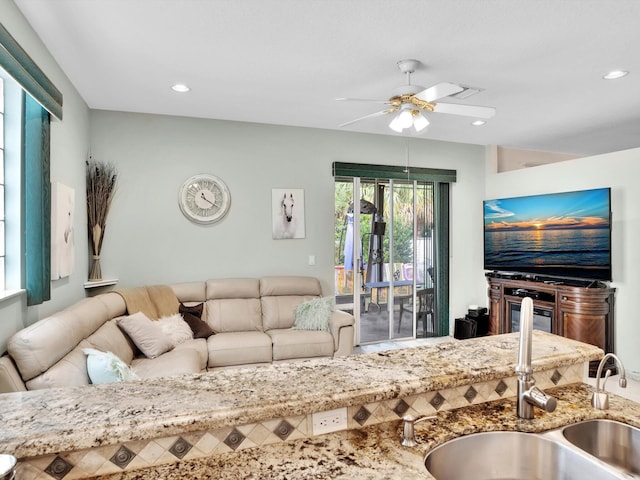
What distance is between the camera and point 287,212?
4.75 meters

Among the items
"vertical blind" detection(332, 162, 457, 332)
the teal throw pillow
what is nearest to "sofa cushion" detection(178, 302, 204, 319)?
the teal throw pillow

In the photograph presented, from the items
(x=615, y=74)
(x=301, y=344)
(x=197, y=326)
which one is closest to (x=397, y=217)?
(x=301, y=344)

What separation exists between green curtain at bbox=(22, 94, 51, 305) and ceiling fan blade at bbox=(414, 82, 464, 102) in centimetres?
246

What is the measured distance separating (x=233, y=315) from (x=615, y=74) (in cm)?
391

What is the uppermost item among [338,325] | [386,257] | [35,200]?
[35,200]

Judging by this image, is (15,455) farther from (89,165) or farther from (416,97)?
(89,165)

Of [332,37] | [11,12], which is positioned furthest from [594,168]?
[11,12]

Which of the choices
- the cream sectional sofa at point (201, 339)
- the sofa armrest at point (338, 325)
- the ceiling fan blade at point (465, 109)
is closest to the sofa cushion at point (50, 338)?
the cream sectional sofa at point (201, 339)

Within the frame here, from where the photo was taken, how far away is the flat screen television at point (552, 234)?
417 centimetres

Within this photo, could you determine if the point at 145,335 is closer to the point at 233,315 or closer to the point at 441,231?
the point at 233,315

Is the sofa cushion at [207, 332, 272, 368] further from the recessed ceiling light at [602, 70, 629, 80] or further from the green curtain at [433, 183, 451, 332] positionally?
the recessed ceiling light at [602, 70, 629, 80]

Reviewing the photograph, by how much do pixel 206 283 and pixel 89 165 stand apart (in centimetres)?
163

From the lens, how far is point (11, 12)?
217 cm

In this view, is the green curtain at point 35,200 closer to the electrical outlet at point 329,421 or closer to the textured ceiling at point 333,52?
the textured ceiling at point 333,52
